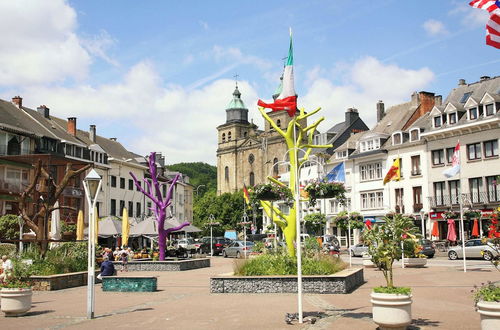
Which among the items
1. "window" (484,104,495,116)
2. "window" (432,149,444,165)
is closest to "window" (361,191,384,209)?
"window" (432,149,444,165)

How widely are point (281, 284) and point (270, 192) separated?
12.8ft

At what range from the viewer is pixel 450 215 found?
41.3 m

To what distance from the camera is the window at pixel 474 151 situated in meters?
42.8

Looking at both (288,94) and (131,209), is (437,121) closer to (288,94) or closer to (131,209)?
(131,209)

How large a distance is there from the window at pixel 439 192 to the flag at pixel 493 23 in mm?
36372

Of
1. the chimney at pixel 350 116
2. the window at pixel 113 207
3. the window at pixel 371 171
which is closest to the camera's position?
the window at pixel 371 171

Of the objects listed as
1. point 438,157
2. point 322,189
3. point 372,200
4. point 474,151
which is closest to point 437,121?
point 438,157

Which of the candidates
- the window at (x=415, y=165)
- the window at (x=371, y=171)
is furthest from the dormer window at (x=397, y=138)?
the window at (x=371, y=171)

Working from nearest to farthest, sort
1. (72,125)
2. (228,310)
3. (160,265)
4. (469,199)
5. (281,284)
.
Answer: (228,310) → (281,284) → (160,265) → (469,199) → (72,125)

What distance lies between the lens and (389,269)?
10.7m

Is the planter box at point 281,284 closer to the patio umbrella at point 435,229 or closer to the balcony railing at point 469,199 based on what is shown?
the patio umbrella at point 435,229

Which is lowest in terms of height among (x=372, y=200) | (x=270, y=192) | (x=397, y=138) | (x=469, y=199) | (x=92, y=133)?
(x=270, y=192)

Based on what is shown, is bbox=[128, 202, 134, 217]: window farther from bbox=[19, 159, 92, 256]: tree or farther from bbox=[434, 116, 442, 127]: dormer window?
bbox=[19, 159, 92, 256]: tree

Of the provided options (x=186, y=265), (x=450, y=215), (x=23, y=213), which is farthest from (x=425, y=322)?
(x=450, y=215)
